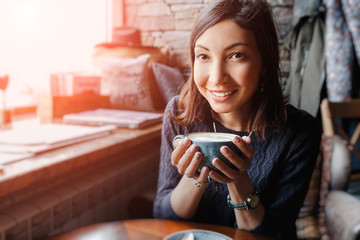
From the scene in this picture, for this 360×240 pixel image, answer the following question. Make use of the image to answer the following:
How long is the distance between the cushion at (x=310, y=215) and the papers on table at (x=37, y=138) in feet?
3.57

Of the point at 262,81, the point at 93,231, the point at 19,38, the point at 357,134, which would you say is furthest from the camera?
the point at 357,134

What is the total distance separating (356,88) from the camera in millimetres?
→ 2723

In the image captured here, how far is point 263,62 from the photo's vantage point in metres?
1.07

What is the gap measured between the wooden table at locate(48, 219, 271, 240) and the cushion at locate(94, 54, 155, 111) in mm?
1473

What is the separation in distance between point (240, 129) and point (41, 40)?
73.2 inches

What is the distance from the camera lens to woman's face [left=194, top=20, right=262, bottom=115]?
0.93 metres

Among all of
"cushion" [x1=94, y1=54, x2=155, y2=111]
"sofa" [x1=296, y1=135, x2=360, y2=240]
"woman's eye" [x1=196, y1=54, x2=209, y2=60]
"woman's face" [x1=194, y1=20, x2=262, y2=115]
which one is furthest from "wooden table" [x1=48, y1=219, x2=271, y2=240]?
"cushion" [x1=94, y1=54, x2=155, y2=111]

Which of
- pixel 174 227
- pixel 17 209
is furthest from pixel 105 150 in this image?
pixel 174 227

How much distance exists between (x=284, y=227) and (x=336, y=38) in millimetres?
1976

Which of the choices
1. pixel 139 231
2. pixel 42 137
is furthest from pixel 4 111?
pixel 139 231

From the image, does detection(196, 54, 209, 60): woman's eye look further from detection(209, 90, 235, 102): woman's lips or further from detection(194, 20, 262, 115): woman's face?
detection(209, 90, 235, 102): woman's lips

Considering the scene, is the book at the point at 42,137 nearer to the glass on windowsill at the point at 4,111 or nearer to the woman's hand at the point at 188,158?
the glass on windowsill at the point at 4,111

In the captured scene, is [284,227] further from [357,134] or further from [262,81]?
[357,134]

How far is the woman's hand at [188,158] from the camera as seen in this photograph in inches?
29.6
